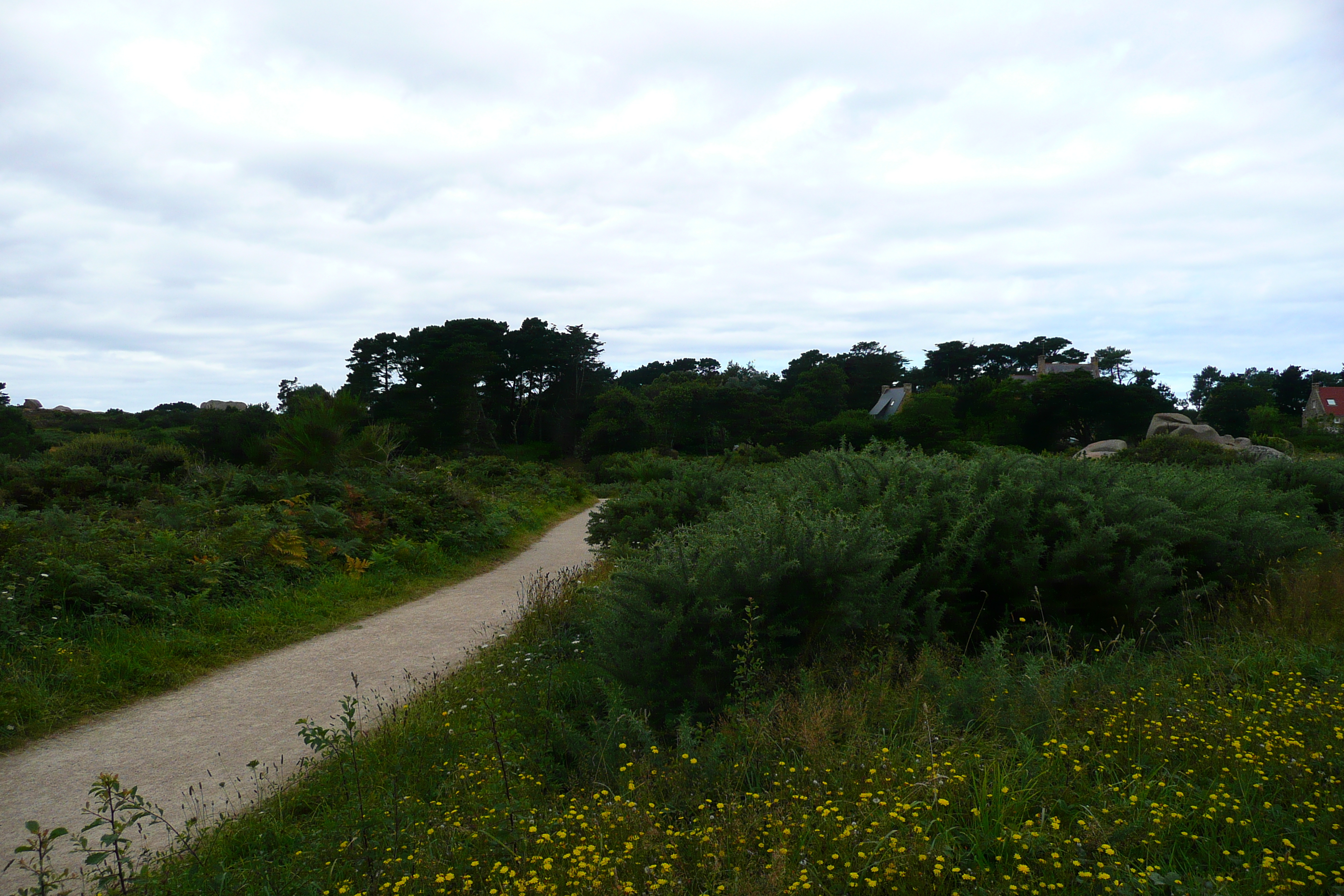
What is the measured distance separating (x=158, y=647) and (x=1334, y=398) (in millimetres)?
85264

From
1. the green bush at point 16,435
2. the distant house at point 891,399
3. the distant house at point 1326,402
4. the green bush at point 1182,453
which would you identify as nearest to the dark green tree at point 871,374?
the distant house at point 891,399

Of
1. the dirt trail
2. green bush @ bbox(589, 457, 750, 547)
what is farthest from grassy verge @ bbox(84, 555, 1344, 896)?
Result: green bush @ bbox(589, 457, 750, 547)

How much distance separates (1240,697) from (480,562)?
33.4 feet

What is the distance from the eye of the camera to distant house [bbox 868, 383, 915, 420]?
68.7 m

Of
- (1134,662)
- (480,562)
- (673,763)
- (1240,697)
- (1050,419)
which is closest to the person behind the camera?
(673,763)

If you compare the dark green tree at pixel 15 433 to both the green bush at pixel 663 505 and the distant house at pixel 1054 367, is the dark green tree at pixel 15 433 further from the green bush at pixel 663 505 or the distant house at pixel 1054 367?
the distant house at pixel 1054 367

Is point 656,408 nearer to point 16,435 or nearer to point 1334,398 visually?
point 16,435

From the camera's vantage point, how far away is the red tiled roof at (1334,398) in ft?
208

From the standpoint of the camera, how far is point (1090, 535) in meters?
5.75

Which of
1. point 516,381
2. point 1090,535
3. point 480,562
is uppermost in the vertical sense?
point 516,381

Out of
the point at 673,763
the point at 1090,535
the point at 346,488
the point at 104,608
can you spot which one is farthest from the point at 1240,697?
the point at 346,488

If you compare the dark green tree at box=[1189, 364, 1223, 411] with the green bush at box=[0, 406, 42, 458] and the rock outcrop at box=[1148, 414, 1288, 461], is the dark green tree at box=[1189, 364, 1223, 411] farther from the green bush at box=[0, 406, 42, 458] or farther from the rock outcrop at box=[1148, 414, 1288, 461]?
the green bush at box=[0, 406, 42, 458]

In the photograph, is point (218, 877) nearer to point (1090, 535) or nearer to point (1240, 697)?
point (1240, 697)

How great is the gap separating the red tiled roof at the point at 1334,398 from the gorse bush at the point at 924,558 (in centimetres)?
7357
